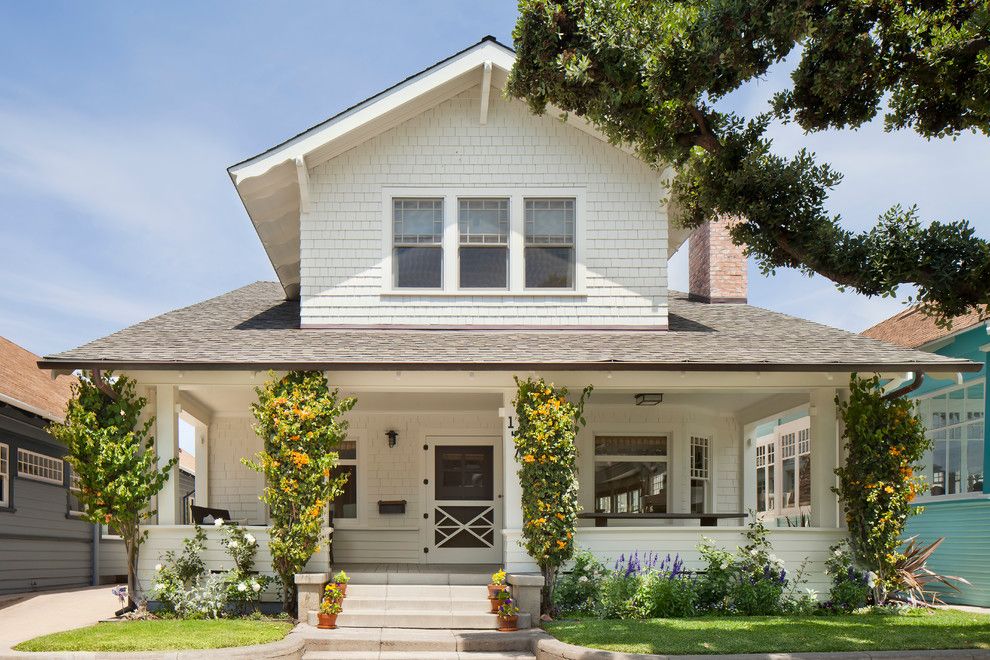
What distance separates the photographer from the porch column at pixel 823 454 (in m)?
12.1

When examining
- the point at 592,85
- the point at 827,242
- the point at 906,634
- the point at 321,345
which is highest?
the point at 592,85

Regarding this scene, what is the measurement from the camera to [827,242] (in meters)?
8.70

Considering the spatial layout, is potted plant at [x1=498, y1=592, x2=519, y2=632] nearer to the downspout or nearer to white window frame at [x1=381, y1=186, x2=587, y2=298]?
white window frame at [x1=381, y1=186, x2=587, y2=298]

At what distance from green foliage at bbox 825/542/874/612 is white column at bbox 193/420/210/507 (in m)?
9.04

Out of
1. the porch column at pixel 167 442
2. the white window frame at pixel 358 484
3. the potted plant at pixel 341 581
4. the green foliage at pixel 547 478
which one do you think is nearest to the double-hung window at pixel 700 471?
the green foliage at pixel 547 478

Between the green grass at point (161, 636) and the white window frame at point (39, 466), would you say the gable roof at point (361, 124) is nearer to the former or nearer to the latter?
the green grass at point (161, 636)

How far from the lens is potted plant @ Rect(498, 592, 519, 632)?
10.4 metres

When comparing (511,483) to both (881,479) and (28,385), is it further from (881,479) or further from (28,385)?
(28,385)

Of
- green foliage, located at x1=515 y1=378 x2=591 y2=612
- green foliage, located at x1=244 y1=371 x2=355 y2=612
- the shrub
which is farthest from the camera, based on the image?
the shrub

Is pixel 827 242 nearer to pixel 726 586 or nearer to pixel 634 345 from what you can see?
pixel 634 345

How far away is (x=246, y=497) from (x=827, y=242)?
993 cm

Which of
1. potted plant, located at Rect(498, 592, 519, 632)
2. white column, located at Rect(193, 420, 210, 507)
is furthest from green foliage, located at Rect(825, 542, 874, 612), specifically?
white column, located at Rect(193, 420, 210, 507)

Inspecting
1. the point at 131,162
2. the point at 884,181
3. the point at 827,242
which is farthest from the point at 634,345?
the point at 131,162

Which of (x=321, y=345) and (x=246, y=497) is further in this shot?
(x=246, y=497)
